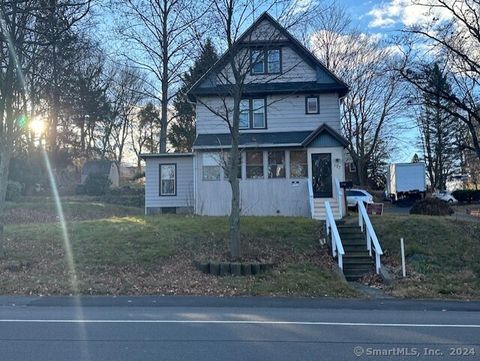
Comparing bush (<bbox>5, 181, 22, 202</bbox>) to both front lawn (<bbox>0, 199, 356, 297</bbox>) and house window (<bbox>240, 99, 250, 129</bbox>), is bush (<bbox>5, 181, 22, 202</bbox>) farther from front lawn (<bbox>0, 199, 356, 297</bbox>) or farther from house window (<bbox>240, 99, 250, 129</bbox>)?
house window (<bbox>240, 99, 250, 129</bbox>)

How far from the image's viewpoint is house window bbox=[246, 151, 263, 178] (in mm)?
24000

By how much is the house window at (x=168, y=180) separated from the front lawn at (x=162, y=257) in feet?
21.2

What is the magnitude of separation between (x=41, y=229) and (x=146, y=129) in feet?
149

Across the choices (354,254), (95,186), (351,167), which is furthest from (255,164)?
(351,167)

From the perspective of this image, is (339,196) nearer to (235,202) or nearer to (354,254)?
(354,254)

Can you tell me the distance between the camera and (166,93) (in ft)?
123

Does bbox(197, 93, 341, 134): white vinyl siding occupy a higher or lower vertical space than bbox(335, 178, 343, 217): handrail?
higher

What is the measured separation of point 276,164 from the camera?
24.0 metres

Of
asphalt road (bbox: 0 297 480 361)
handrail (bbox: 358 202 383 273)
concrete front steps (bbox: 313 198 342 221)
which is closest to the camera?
asphalt road (bbox: 0 297 480 361)

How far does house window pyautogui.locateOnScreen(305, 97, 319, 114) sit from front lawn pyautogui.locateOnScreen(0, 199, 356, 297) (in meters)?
7.32

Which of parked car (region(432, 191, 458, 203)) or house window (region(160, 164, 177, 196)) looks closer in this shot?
house window (region(160, 164, 177, 196))

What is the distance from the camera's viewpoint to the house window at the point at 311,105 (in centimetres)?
2492

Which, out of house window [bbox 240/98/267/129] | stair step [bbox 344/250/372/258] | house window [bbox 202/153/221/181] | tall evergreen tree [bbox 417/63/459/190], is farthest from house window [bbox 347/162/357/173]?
stair step [bbox 344/250/372/258]

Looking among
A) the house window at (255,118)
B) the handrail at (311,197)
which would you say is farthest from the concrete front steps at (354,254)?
the house window at (255,118)
